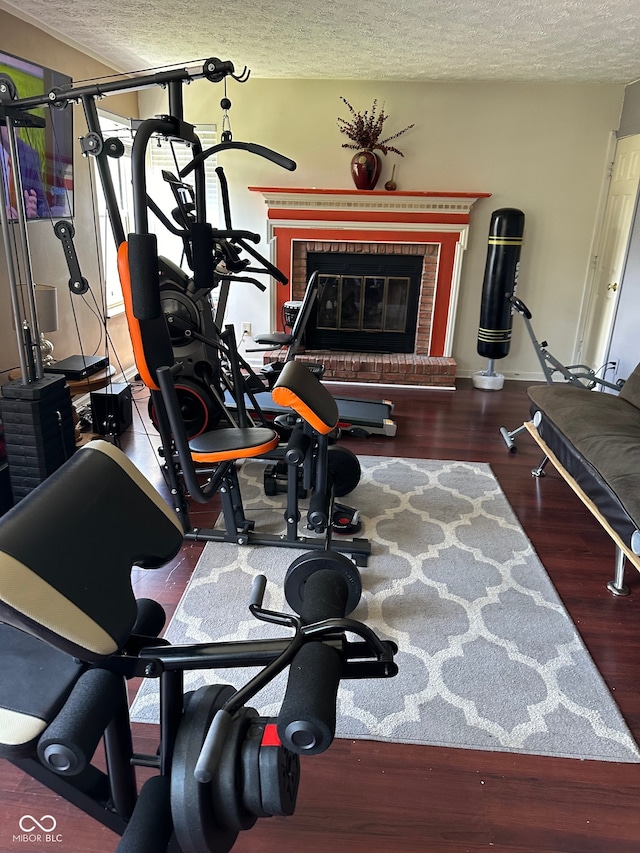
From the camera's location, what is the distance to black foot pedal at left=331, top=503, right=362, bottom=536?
8.84 ft

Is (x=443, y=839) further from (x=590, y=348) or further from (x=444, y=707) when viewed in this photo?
(x=590, y=348)

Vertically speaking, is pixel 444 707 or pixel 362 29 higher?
pixel 362 29

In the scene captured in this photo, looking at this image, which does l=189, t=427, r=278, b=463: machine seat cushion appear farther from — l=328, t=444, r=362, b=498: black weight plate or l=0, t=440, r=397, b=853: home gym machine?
l=0, t=440, r=397, b=853: home gym machine

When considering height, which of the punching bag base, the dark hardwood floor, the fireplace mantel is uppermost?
the fireplace mantel

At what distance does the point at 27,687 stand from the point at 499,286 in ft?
14.9

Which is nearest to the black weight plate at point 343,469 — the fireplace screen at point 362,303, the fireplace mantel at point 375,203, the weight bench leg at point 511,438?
the weight bench leg at point 511,438

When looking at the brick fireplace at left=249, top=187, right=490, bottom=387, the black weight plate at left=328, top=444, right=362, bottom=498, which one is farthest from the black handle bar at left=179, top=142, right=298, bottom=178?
the brick fireplace at left=249, top=187, right=490, bottom=387

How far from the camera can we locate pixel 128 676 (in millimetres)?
986

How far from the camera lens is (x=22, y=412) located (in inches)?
103

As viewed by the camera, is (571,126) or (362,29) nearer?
(362,29)

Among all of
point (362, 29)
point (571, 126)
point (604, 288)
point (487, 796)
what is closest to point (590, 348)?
point (604, 288)

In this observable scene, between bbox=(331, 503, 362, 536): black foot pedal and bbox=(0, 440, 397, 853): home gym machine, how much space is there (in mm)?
1560

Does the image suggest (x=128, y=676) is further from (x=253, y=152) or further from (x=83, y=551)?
(x=253, y=152)

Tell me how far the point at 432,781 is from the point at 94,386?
2627mm
